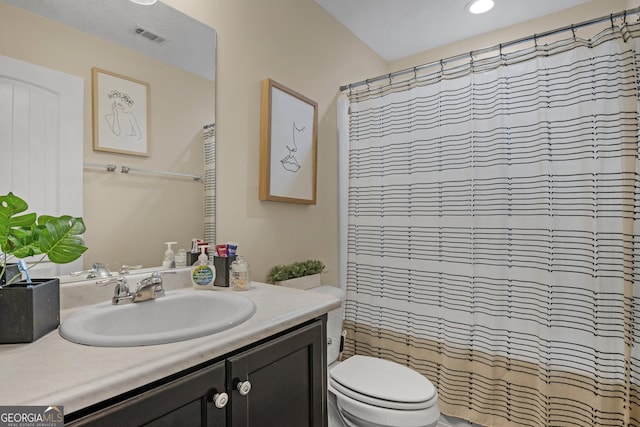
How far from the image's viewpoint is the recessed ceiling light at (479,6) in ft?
6.75

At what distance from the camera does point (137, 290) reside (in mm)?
1045

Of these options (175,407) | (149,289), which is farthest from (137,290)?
(175,407)

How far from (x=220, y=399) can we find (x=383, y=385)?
2.96ft

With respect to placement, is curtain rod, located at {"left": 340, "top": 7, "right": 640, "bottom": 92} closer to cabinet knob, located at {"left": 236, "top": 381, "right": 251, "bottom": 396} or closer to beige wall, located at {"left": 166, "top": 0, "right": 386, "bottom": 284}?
beige wall, located at {"left": 166, "top": 0, "right": 386, "bottom": 284}

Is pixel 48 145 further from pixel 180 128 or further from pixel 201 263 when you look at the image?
pixel 201 263

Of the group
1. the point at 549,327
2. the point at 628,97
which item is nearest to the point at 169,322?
the point at 549,327

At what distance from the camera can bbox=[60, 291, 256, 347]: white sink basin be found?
28.7 inches

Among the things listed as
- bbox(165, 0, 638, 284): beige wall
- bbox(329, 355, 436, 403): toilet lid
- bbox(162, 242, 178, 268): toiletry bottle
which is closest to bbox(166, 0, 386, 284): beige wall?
bbox(165, 0, 638, 284): beige wall

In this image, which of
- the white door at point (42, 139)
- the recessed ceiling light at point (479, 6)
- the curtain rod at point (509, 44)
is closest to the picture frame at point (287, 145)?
the curtain rod at point (509, 44)

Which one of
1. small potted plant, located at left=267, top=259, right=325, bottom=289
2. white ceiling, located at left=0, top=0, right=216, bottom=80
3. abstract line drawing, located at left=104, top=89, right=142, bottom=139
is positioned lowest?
small potted plant, located at left=267, top=259, right=325, bottom=289

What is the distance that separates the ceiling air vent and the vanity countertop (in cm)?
106

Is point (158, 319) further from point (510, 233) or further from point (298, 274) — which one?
point (510, 233)

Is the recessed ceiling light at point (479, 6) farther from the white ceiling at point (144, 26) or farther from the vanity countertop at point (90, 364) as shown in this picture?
the vanity countertop at point (90, 364)

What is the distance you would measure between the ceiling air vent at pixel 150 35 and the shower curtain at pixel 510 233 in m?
1.26
